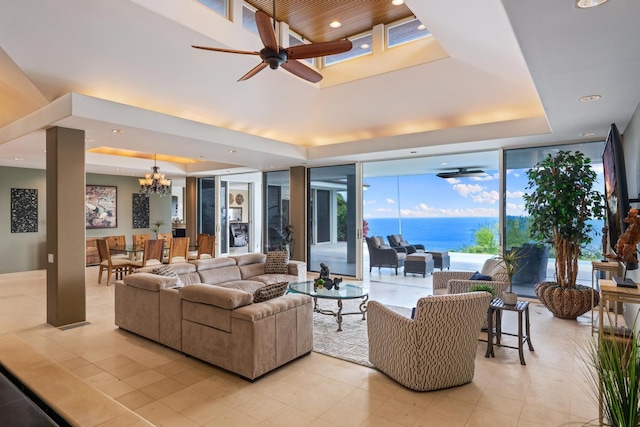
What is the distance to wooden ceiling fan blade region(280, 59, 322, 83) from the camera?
360 centimetres

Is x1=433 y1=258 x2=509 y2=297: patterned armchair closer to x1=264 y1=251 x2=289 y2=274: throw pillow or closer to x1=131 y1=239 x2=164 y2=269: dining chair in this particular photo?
x1=264 y1=251 x2=289 y2=274: throw pillow

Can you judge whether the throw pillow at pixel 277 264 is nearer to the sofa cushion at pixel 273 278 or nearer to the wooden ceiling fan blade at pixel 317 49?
the sofa cushion at pixel 273 278

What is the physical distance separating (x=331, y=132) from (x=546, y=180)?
4.01 meters

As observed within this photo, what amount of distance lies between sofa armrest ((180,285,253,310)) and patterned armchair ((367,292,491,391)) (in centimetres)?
135

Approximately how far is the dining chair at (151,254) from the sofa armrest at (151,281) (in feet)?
9.58

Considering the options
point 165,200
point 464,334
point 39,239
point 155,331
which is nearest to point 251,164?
point 165,200

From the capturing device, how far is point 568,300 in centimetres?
483

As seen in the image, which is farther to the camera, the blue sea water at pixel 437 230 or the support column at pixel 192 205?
the blue sea water at pixel 437 230

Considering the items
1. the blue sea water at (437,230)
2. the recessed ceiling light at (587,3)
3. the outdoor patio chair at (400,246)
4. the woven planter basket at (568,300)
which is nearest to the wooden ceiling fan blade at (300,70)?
the recessed ceiling light at (587,3)

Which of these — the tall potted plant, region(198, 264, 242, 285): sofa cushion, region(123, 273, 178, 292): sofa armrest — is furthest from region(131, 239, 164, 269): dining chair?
the tall potted plant

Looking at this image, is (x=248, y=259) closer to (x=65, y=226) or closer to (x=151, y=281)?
(x=151, y=281)

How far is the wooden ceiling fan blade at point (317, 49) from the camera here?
3.12m

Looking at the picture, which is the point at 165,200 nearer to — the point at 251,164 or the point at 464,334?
the point at 251,164

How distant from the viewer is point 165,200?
11344 millimetres
